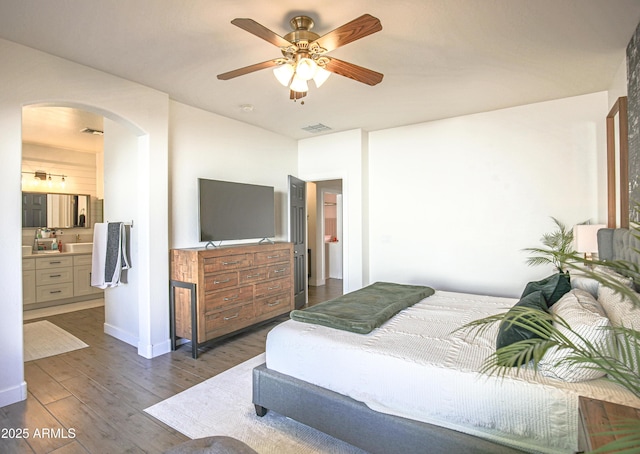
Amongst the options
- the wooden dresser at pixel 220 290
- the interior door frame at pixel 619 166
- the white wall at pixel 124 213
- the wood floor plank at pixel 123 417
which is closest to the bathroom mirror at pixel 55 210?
the white wall at pixel 124 213

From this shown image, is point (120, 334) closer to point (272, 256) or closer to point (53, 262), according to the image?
point (272, 256)

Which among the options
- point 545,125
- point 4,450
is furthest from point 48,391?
point 545,125

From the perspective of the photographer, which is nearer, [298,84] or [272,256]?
[298,84]

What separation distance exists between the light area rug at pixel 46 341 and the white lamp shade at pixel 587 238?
5.13m

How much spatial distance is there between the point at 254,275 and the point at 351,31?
2.86 meters

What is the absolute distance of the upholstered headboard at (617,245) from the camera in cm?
223

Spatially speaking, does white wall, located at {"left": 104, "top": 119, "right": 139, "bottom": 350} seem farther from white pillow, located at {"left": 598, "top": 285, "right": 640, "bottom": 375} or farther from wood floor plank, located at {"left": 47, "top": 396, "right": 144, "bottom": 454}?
white pillow, located at {"left": 598, "top": 285, "right": 640, "bottom": 375}

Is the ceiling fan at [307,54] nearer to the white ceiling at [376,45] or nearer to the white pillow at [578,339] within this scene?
the white ceiling at [376,45]

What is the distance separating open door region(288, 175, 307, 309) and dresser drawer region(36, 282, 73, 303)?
3.73m

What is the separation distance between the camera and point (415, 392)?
1719 mm

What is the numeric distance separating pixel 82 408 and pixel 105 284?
1.47 m

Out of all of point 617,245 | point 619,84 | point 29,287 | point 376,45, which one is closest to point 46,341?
point 29,287

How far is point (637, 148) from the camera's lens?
7.89ft

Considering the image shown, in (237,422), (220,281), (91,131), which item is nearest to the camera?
(237,422)
